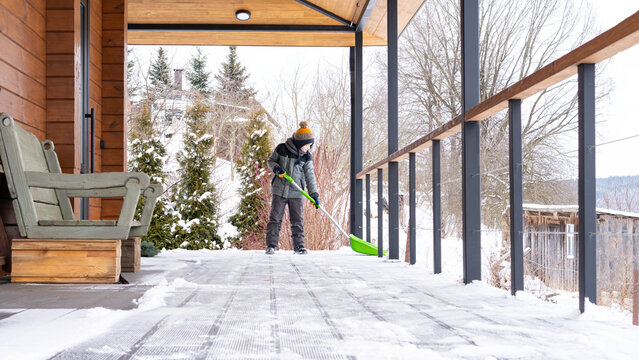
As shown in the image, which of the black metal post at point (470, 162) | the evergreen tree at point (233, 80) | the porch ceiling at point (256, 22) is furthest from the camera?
the evergreen tree at point (233, 80)

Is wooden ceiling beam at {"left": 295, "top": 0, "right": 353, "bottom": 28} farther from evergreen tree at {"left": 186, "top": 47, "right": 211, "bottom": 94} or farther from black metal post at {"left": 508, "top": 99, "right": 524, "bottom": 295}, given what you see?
evergreen tree at {"left": 186, "top": 47, "right": 211, "bottom": 94}

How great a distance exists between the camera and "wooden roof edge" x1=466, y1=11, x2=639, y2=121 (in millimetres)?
1241

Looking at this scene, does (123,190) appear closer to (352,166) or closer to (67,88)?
(67,88)

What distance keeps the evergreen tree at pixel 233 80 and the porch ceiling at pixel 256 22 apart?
6.48m

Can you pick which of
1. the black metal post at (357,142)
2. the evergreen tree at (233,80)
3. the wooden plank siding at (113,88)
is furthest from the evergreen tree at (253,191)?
the evergreen tree at (233,80)

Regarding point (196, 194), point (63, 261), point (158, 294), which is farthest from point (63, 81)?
point (196, 194)

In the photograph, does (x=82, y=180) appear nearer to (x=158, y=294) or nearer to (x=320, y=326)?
(x=158, y=294)

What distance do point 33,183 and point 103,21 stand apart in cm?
275

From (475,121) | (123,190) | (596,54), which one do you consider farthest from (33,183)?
(596,54)

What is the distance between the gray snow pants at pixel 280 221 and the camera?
4.83 meters

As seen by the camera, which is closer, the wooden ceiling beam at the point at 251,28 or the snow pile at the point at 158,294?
the snow pile at the point at 158,294

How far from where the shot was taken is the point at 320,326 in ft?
4.32

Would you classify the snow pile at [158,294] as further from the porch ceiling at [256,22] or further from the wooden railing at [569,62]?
the porch ceiling at [256,22]

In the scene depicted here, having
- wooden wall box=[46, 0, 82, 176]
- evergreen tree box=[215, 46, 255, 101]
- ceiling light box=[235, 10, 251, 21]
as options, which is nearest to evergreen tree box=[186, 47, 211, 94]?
evergreen tree box=[215, 46, 255, 101]
